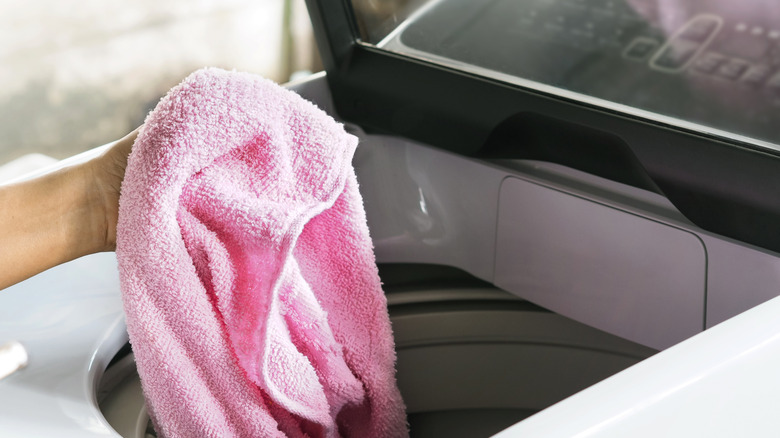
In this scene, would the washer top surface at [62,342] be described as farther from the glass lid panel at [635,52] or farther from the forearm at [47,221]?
the glass lid panel at [635,52]

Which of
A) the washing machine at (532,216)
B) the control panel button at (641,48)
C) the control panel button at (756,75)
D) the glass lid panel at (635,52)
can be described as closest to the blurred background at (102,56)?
the washing machine at (532,216)

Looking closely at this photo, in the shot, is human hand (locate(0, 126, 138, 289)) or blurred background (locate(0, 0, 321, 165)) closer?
human hand (locate(0, 126, 138, 289))

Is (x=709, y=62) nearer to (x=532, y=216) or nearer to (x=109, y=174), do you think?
(x=532, y=216)

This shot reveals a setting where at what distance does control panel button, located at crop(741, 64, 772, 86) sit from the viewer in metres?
0.65

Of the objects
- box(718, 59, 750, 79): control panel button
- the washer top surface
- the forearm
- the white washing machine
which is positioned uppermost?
the forearm

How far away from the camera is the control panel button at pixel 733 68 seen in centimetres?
66

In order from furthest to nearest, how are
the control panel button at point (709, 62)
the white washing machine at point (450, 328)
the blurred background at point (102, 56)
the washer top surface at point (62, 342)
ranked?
the blurred background at point (102, 56)
the white washing machine at point (450, 328)
the control panel button at point (709, 62)
the washer top surface at point (62, 342)

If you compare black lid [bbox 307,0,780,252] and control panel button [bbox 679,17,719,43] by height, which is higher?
control panel button [bbox 679,17,719,43]

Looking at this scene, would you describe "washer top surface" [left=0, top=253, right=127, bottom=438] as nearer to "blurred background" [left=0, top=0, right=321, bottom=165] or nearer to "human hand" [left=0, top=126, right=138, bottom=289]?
"human hand" [left=0, top=126, right=138, bottom=289]

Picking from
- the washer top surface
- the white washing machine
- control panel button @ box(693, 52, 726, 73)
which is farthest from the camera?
the white washing machine

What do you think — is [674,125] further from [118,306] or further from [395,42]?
[118,306]

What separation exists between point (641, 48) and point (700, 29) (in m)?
0.05

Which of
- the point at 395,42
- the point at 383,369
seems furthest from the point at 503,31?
the point at 383,369

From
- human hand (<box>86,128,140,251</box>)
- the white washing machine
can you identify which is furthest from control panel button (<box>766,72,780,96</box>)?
human hand (<box>86,128,140,251</box>)
